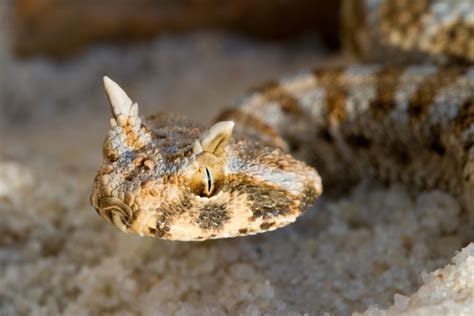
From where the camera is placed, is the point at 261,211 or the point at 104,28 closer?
the point at 261,211

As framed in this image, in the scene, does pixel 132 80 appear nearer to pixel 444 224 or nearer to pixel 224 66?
pixel 224 66

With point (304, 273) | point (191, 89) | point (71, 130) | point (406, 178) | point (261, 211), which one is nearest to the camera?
point (261, 211)

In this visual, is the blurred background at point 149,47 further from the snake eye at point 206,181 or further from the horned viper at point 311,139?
the snake eye at point 206,181

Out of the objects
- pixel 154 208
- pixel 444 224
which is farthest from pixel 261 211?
pixel 444 224

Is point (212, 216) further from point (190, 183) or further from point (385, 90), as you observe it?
point (385, 90)

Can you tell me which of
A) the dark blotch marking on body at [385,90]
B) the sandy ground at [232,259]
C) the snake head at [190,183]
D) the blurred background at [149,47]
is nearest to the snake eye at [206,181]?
the snake head at [190,183]

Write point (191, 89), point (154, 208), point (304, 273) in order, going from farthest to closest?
point (191, 89), point (304, 273), point (154, 208)

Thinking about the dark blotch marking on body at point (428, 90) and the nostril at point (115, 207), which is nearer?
the nostril at point (115, 207)

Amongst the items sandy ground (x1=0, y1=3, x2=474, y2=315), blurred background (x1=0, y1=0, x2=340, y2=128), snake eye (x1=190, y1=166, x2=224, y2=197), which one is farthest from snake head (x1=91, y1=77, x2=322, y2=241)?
blurred background (x1=0, y1=0, x2=340, y2=128)

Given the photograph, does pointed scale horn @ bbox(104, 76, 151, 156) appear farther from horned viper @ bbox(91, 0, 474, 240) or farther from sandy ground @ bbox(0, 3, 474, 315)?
sandy ground @ bbox(0, 3, 474, 315)
